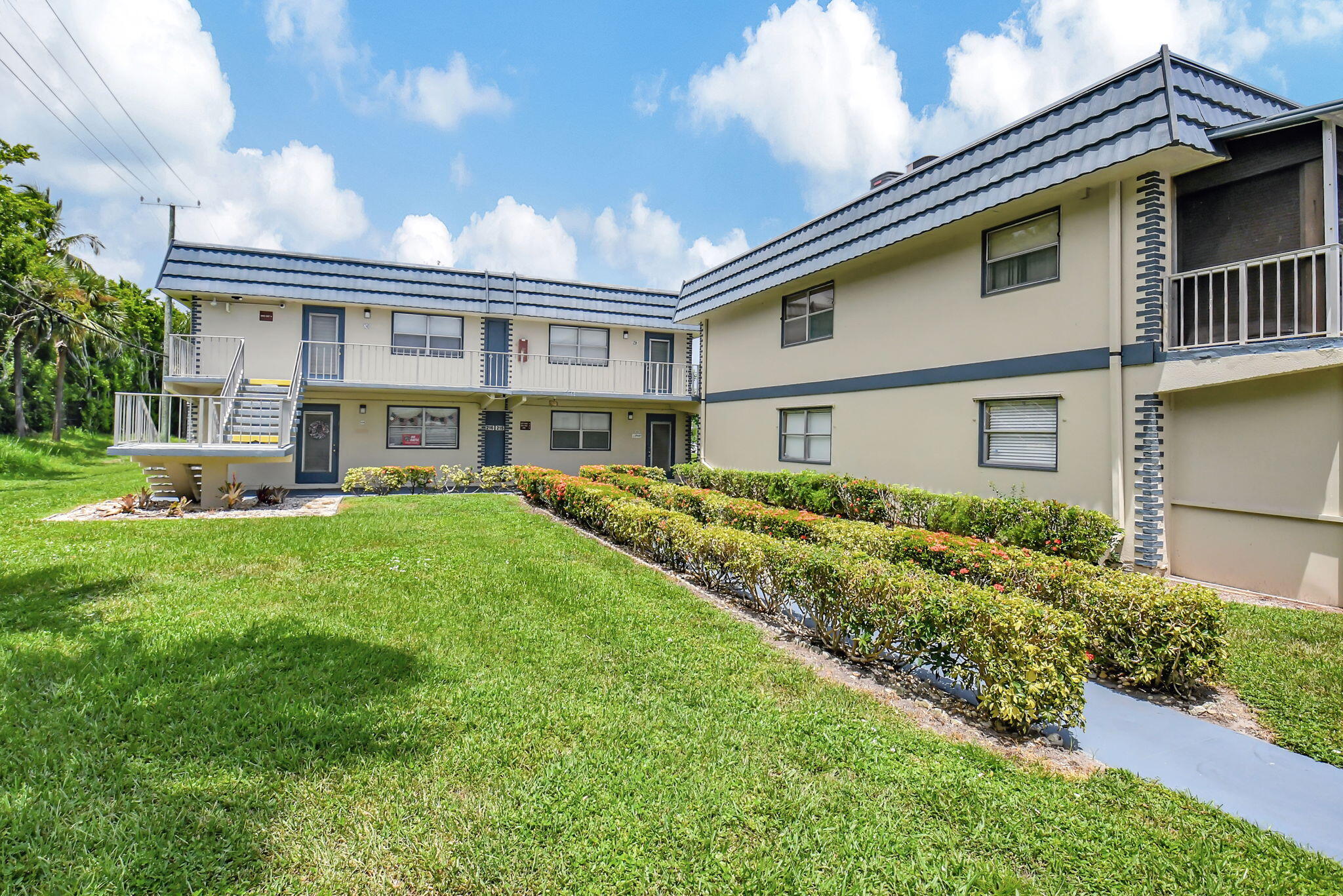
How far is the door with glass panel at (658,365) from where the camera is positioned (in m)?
20.0

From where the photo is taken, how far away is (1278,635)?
17.8 feet

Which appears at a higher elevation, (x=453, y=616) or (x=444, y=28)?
(x=444, y=28)

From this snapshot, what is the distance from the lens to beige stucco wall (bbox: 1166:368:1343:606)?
6461 millimetres

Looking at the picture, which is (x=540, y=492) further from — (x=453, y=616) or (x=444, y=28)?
(x=444, y=28)

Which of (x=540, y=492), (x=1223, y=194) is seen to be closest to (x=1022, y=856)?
(x=1223, y=194)

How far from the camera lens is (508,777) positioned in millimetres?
3164

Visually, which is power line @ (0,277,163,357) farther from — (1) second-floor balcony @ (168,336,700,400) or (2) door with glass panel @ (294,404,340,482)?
(2) door with glass panel @ (294,404,340,482)

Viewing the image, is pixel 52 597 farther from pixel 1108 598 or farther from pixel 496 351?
pixel 496 351

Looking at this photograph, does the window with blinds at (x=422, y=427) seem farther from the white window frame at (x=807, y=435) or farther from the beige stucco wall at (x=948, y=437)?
the white window frame at (x=807, y=435)

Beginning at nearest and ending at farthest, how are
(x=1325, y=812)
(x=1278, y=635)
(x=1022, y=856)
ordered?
1. (x=1022, y=856)
2. (x=1325, y=812)
3. (x=1278, y=635)

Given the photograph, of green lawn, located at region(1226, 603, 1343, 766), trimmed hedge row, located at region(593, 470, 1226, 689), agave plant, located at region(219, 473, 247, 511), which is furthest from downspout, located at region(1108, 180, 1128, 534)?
agave plant, located at region(219, 473, 247, 511)

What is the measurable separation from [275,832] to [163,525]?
995cm

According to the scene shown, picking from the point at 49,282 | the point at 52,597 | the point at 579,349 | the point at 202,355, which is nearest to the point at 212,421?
the point at 202,355

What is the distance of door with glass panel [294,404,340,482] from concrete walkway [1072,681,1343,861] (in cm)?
1781
